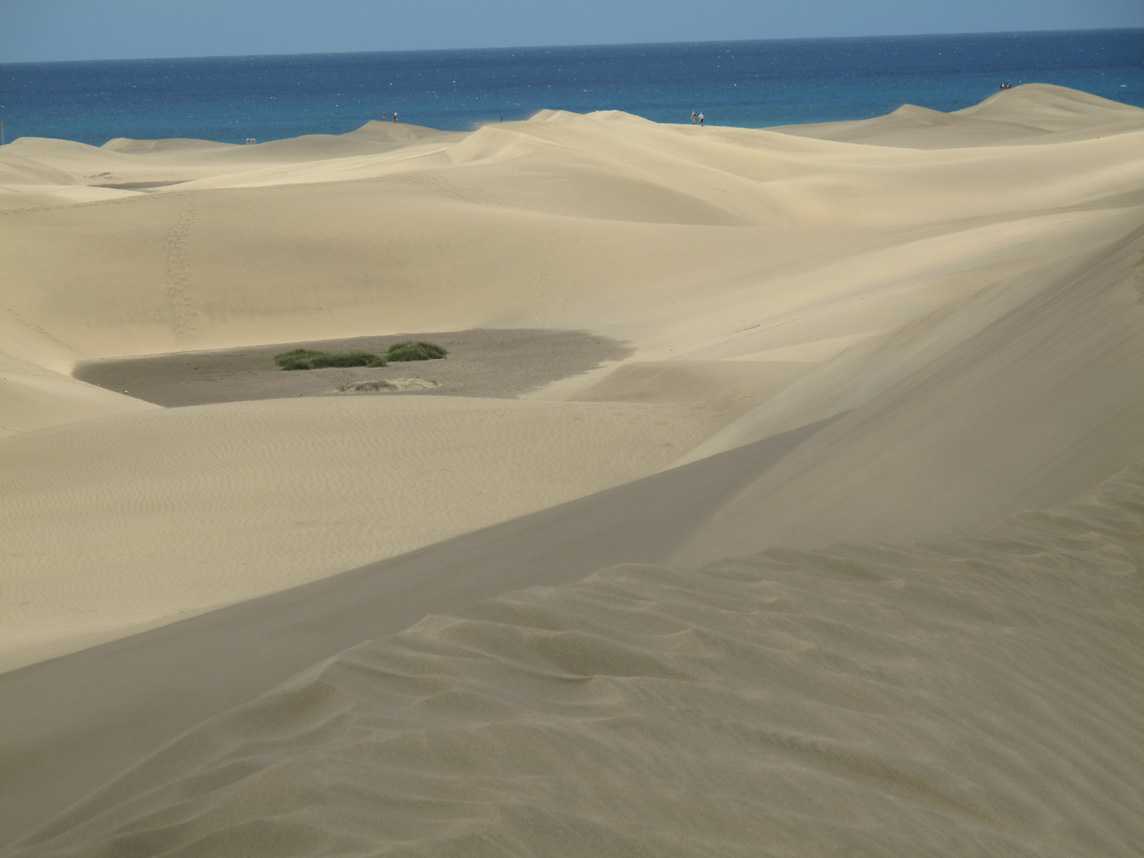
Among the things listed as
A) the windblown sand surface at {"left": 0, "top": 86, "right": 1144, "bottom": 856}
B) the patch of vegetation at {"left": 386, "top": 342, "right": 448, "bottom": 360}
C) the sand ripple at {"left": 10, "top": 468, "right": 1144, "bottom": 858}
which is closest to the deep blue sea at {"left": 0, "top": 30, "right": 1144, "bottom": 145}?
the patch of vegetation at {"left": 386, "top": 342, "right": 448, "bottom": 360}

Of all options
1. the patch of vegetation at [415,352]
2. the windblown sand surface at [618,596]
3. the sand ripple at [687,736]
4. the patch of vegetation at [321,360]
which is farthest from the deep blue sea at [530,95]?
the sand ripple at [687,736]

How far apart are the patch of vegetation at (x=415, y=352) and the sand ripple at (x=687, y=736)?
1432 centimetres

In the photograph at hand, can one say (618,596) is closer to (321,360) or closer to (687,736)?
(687,736)

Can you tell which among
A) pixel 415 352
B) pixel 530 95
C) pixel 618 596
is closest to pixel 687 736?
pixel 618 596

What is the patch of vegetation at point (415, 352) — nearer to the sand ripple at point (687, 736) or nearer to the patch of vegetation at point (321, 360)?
the patch of vegetation at point (321, 360)

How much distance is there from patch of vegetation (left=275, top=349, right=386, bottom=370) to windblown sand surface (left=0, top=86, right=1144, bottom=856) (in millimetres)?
1182

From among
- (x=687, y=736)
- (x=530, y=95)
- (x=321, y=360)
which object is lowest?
(x=321, y=360)

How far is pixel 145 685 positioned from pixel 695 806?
6.61 ft

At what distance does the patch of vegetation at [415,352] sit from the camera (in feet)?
57.8

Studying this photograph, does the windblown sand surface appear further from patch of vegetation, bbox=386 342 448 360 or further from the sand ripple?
patch of vegetation, bbox=386 342 448 360

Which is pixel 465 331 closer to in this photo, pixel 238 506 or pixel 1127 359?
pixel 238 506

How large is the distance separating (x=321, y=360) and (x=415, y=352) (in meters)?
1.49

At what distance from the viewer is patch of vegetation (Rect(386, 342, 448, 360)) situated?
1762cm

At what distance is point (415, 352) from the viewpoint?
17.7 m
